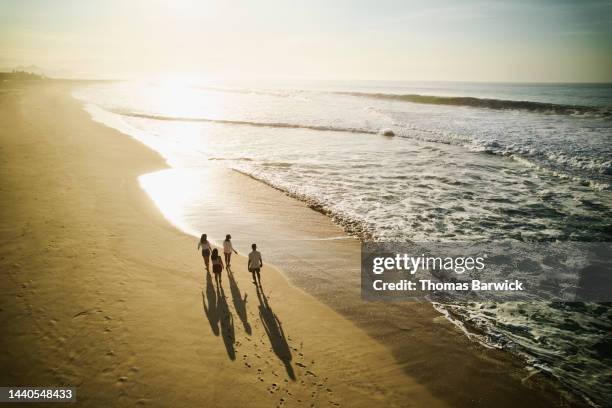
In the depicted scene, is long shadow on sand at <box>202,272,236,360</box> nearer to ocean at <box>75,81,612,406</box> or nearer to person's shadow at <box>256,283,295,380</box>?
person's shadow at <box>256,283,295,380</box>

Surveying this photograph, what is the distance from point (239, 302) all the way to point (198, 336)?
54.0 inches

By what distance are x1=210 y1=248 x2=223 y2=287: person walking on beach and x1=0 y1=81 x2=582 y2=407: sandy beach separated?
0.83 feet

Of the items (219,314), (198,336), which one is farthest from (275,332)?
(198,336)

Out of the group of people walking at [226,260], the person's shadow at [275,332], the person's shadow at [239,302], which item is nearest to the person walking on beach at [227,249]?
the group of people walking at [226,260]

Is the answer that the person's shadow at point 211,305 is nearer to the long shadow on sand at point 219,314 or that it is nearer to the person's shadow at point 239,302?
the long shadow on sand at point 219,314

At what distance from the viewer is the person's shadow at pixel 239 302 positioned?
7.04m

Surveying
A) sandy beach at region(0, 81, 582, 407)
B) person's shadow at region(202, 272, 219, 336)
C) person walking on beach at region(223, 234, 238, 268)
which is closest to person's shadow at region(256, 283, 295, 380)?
sandy beach at region(0, 81, 582, 407)

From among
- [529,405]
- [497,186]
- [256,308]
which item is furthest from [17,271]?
[497,186]

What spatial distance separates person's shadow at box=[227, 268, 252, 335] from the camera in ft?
23.1

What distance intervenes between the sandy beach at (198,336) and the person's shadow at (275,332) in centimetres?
3

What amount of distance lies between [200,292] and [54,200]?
27.9 feet

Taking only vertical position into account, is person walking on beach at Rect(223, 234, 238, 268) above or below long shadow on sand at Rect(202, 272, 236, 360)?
above

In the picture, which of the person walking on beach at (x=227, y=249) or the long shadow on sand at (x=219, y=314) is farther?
the person walking on beach at (x=227, y=249)

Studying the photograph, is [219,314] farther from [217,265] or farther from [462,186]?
[462,186]
